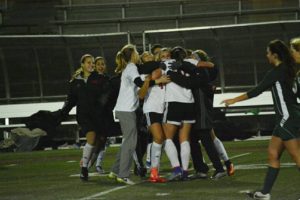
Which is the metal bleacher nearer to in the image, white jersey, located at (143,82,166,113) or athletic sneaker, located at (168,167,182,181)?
white jersey, located at (143,82,166,113)

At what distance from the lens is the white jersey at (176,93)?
9.44 m

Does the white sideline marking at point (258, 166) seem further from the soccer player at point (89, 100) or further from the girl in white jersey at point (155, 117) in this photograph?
the soccer player at point (89, 100)

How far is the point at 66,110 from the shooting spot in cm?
1098

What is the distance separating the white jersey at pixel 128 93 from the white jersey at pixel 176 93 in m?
0.42

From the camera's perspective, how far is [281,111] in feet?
22.6

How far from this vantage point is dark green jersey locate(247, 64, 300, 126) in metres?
6.83

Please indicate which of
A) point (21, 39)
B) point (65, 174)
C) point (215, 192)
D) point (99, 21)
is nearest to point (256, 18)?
point (99, 21)

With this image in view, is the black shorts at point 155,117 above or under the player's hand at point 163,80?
under

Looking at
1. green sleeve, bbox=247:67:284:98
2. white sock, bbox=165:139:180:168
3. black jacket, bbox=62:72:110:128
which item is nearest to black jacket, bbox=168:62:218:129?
white sock, bbox=165:139:180:168

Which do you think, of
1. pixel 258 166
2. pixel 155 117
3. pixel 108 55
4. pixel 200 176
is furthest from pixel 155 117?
pixel 108 55

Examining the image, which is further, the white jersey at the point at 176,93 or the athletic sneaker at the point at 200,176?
the athletic sneaker at the point at 200,176

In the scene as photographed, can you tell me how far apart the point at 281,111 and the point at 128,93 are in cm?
294

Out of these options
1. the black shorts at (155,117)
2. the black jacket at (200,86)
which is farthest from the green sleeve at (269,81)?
the black shorts at (155,117)

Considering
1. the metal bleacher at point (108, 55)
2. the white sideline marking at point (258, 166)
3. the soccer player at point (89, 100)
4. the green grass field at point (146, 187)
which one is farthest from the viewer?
the metal bleacher at point (108, 55)
